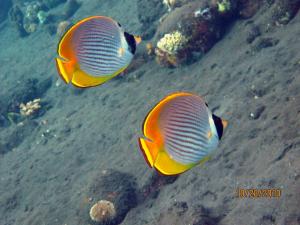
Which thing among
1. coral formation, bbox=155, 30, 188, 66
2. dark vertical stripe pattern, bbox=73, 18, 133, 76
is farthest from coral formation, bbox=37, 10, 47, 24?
dark vertical stripe pattern, bbox=73, 18, 133, 76

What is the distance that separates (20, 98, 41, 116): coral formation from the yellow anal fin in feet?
31.8

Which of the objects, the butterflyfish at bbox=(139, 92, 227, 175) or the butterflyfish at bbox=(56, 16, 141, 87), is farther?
the butterflyfish at bbox=(56, 16, 141, 87)

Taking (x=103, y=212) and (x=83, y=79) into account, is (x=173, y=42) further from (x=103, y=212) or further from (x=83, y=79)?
(x=83, y=79)

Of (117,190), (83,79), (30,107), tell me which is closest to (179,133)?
(83,79)

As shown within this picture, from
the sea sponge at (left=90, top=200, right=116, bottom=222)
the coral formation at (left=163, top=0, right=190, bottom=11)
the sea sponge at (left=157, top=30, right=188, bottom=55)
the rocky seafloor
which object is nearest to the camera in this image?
the rocky seafloor

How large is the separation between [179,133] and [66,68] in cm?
129

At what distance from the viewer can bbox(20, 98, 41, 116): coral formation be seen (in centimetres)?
1229

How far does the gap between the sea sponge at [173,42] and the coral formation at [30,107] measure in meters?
5.66

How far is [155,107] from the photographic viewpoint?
255cm

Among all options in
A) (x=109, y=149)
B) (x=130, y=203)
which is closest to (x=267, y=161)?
(x=130, y=203)

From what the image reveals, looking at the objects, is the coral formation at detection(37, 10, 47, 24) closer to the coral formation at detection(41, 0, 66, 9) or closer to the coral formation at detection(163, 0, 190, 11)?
the coral formation at detection(41, 0, 66, 9)

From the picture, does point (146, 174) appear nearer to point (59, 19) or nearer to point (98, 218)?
point (98, 218)

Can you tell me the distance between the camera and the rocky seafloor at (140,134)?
16.3ft

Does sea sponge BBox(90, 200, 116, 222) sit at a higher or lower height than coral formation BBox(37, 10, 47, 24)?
higher
